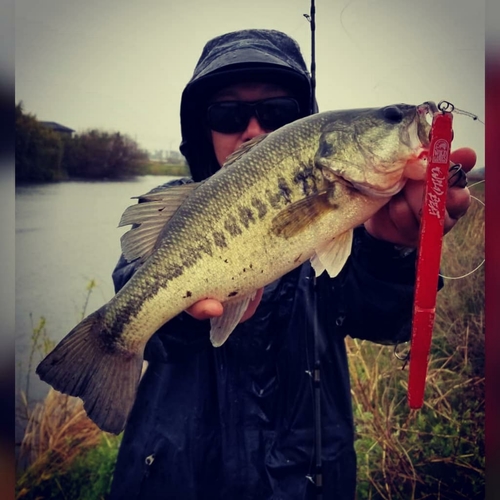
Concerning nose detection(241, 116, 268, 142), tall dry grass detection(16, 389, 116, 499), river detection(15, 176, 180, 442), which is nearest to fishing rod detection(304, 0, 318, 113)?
nose detection(241, 116, 268, 142)

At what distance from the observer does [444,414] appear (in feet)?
4.98

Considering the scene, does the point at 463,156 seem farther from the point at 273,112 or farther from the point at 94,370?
the point at 94,370

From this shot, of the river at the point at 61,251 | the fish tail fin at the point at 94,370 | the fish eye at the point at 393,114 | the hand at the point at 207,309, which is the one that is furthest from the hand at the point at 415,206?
the river at the point at 61,251

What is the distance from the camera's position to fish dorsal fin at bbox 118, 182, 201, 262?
970 mm

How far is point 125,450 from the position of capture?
1328 mm

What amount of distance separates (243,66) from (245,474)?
3.83 ft

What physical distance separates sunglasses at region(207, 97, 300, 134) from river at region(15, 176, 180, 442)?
46 centimetres

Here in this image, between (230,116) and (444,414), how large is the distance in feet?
4.03

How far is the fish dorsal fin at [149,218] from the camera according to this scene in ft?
3.18

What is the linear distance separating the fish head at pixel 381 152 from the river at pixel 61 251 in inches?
35.7

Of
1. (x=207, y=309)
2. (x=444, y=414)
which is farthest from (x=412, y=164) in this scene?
(x=444, y=414)

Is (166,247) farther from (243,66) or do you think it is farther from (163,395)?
(243,66)

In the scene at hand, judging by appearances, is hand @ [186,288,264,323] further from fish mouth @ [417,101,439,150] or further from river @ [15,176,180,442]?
river @ [15,176,180,442]

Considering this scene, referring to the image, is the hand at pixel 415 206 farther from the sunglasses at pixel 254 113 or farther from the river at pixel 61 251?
the river at pixel 61 251
